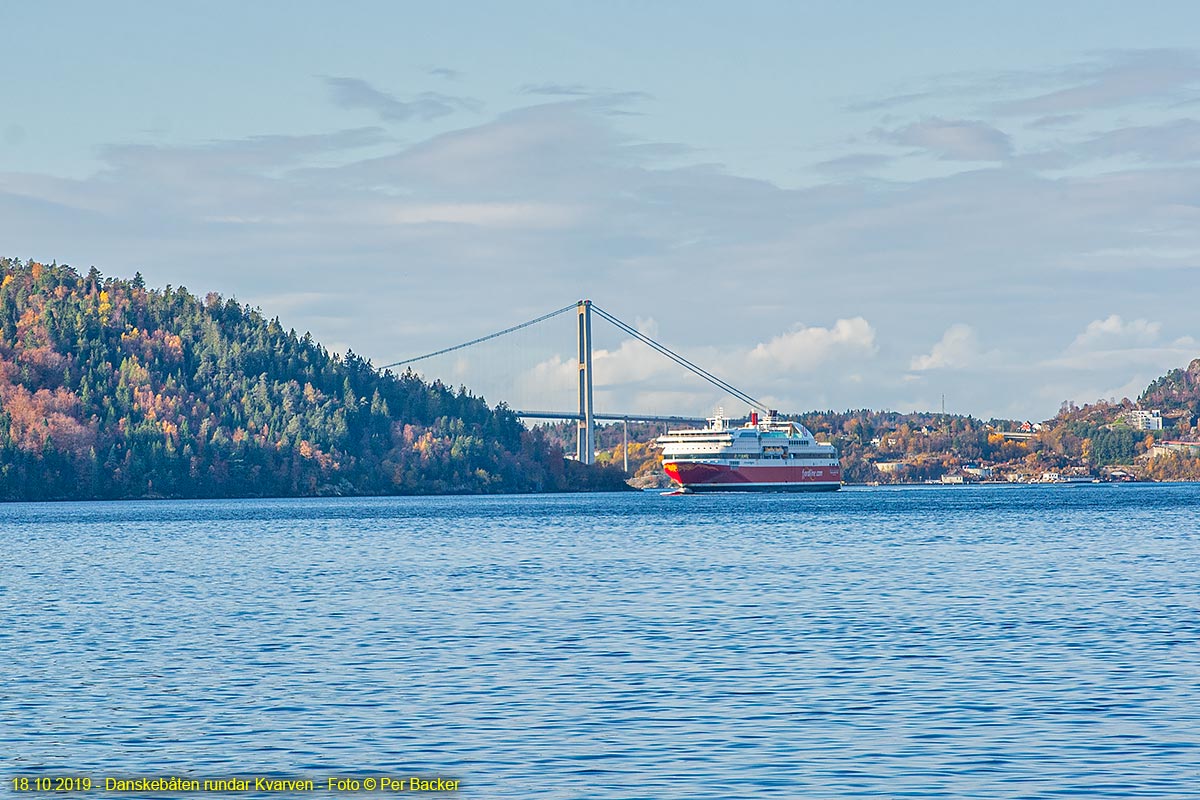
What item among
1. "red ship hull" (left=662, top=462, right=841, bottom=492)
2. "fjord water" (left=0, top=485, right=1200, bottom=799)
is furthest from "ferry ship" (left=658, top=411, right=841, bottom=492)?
"fjord water" (left=0, top=485, right=1200, bottom=799)

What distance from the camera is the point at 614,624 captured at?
30.4 m

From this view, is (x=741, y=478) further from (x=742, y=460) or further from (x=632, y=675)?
(x=632, y=675)

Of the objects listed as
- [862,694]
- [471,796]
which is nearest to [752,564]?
[862,694]

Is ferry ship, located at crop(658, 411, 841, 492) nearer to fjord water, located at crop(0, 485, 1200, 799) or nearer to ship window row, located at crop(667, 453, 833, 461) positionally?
ship window row, located at crop(667, 453, 833, 461)

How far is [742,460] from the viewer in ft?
550

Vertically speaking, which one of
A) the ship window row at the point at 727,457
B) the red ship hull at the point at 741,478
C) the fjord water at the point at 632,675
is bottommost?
the fjord water at the point at 632,675

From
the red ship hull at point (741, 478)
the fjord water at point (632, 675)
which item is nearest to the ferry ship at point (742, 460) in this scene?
the red ship hull at point (741, 478)

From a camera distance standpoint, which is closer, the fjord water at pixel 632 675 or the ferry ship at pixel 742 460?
the fjord water at pixel 632 675

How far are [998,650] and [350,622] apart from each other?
1235cm

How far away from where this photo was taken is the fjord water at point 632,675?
1686 cm

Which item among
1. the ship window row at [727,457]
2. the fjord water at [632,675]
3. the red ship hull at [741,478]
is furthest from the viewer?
the ship window row at [727,457]

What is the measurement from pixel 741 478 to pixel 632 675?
145 m

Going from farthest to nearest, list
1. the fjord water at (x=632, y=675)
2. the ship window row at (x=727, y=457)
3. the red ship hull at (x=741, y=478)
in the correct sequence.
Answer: the ship window row at (x=727, y=457)
the red ship hull at (x=741, y=478)
the fjord water at (x=632, y=675)

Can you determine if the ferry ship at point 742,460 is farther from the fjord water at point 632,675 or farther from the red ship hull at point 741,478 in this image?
the fjord water at point 632,675
